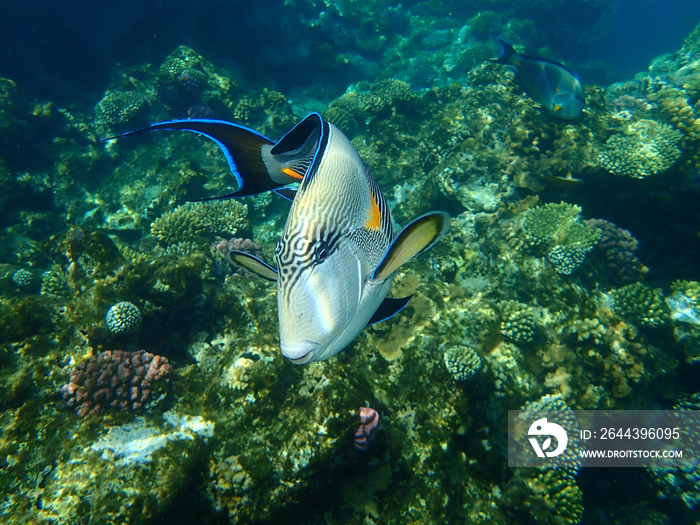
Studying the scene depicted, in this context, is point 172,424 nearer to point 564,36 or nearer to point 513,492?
point 513,492

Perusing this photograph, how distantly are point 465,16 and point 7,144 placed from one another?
23050mm

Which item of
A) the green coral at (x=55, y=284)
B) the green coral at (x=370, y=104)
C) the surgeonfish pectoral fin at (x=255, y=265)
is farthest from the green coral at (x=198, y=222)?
the surgeonfish pectoral fin at (x=255, y=265)

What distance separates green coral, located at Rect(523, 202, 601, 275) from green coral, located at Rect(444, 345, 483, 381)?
2.19m

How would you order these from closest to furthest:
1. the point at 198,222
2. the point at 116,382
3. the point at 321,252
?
1. the point at 321,252
2. the point at 116,382
3. the point at 198,222

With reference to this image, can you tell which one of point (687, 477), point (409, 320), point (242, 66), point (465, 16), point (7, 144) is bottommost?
point (687, 477)

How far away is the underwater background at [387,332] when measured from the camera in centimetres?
266

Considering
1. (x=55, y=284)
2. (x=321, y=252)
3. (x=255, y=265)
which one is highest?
(x=321, y=252)

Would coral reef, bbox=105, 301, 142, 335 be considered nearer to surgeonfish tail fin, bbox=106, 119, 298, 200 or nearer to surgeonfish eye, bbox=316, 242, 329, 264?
surgeonfish tail fin, bbox=106, 119, 298, 200

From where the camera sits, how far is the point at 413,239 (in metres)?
0.89

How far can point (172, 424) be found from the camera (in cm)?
295

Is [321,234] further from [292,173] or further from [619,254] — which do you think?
[619,254]

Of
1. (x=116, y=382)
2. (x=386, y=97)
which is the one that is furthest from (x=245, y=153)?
(x=386, y=97)

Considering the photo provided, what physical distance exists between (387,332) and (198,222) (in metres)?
4.76

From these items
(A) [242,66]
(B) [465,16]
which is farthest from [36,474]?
(B) [465,16]
